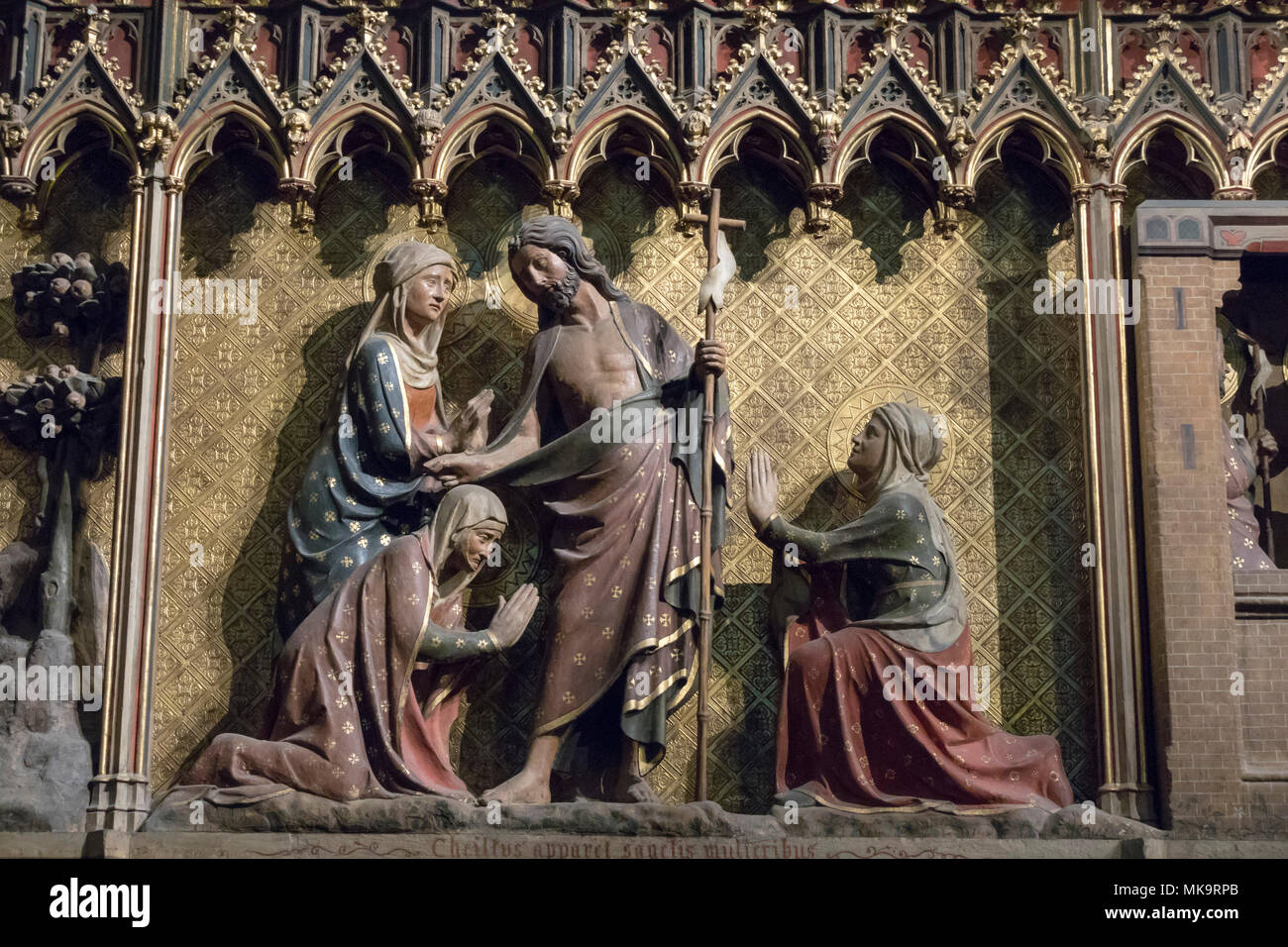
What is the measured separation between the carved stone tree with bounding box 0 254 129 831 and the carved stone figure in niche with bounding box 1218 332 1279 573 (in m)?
6.61

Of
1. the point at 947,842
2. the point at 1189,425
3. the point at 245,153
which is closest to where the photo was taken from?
the point at 947,842

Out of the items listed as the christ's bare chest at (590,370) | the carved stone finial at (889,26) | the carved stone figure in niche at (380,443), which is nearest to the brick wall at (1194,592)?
the carved stone finial at (889,26)

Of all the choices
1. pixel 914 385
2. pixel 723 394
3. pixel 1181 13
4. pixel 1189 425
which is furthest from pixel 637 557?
pixel 1181 13

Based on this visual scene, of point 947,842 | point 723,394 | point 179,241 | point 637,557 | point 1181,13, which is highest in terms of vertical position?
point 1181,13

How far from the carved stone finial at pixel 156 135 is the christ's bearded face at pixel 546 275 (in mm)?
2246

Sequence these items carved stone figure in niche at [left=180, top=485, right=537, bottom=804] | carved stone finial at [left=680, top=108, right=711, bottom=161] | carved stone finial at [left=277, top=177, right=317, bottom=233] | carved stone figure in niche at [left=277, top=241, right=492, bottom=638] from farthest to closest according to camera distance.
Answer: carved stone finial at [left=680, top=108, right=711, bottom=161]
carved stone finial at [left=277, top=177, right=317, bottom=233]
carved stone figure in niche at [left=277, top=241, right=492, bottom=638]
carved stone figure in niche at [left=180, top=485, right=537, bottom=804]

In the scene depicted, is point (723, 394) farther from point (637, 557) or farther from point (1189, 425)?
point (1189, 425)

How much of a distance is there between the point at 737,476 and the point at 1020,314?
6.70ft

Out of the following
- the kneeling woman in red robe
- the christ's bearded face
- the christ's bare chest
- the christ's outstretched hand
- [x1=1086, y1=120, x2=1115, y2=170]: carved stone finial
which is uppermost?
[x1=1086, y1=120, x2=1115, y2=170]: carved stone finial

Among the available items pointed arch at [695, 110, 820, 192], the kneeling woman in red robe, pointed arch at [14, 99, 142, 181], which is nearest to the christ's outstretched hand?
the kneeling woman in red robe

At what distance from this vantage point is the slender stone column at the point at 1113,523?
14.6 meters

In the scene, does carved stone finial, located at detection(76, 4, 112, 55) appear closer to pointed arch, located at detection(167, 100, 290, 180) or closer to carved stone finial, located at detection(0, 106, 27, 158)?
carved stone finial, located at detection(0, 106, 27, 158)

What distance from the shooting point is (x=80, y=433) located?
15.3 m

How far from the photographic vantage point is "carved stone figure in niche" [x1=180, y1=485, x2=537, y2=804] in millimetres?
14188
